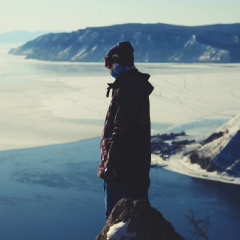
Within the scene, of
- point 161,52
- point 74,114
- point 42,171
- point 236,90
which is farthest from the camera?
point 161,52

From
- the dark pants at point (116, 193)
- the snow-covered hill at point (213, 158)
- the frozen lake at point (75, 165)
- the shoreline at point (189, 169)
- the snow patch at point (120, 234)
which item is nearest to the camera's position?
the snow patch at point (120, 234)

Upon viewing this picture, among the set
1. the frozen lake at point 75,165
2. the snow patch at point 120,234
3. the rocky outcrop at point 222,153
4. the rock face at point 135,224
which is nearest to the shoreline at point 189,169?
the rocky outcrop at point 222,153

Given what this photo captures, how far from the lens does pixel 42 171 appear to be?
28562mm

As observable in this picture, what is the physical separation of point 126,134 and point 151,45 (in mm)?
135771

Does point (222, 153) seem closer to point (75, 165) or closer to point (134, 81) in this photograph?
point (75, 165)

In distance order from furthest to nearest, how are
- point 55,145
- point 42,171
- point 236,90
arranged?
point 236,90 → point 55,145 → point 42,171

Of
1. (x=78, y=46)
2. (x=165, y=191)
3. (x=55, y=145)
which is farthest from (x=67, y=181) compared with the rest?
(x=78, y=46)

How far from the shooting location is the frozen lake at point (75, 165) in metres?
20.0

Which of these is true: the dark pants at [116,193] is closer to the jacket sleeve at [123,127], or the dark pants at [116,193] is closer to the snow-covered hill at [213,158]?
the jacket sleeve at [123,127]

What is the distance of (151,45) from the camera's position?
138 meters

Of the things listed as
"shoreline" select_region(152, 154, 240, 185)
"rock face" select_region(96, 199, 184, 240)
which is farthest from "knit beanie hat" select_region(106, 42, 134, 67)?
"shoreline" select_region(152, 154, 240, 185)

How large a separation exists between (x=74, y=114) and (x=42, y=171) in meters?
18.6

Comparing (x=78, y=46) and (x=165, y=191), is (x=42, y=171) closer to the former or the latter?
(x=165, y=191)

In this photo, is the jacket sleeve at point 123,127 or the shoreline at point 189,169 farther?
the shoreline at point 189,169
